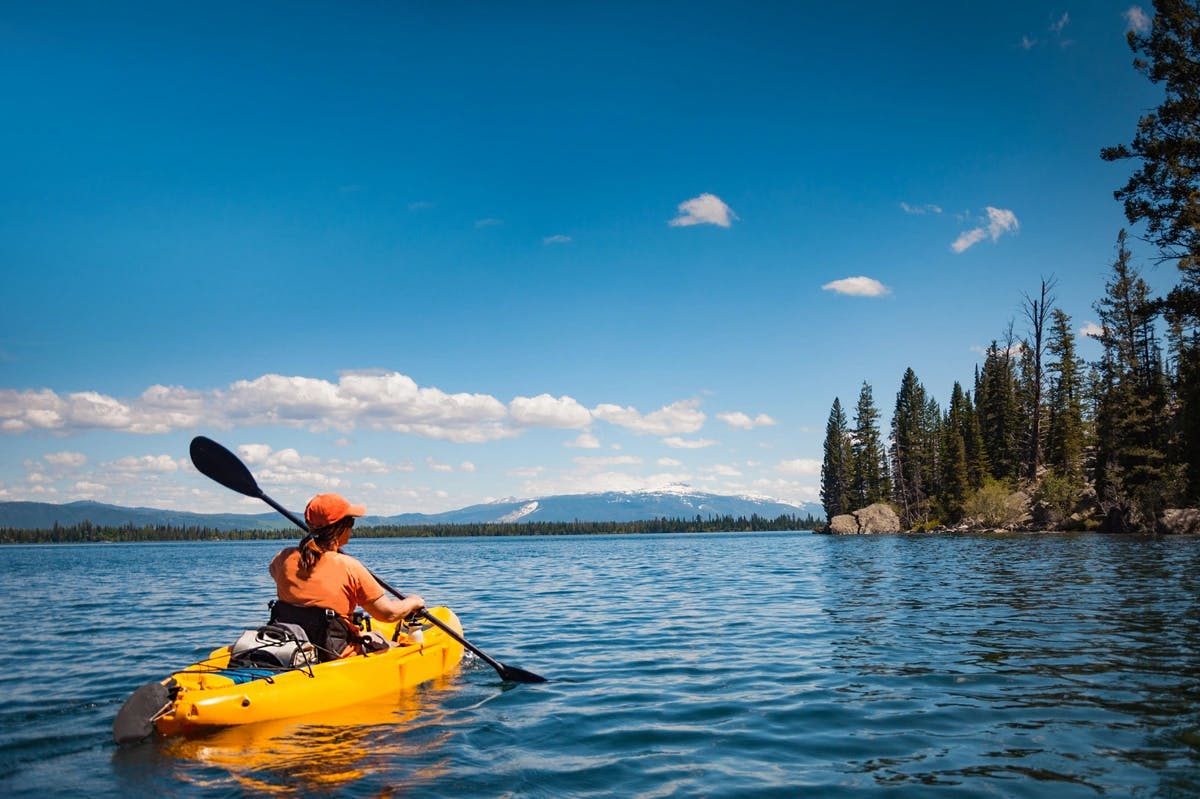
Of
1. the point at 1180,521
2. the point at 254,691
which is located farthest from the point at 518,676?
the point at 1180,521

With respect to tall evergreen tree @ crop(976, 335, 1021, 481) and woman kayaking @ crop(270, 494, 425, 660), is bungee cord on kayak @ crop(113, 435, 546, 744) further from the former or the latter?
tall evergreen tree @ crop(976, 335, 1021, 481)

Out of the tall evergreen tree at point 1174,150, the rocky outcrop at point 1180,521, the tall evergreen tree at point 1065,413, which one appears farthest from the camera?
the tall evergreen tree at point 1065,413

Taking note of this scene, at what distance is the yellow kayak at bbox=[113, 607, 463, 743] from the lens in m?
7.13

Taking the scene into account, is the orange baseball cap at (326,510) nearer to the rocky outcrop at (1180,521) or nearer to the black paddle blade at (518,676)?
the black paddle blade at (518,676)

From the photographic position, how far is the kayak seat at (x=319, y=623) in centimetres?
864

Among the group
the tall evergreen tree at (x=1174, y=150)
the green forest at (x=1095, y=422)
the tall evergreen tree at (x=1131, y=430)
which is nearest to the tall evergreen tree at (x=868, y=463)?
the green forest at (x=1095, y=422)

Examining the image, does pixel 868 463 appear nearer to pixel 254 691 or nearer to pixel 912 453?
pixel 912 453

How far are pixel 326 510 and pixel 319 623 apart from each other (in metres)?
1.37

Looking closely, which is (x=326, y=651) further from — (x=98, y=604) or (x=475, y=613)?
(x=98, y=604)

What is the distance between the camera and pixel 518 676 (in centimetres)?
1034

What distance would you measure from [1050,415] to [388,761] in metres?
83.9

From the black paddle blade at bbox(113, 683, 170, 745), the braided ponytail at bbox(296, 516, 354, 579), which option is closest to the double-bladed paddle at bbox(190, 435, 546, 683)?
the braided ponytail at bbox(296, 516, 354, 579)

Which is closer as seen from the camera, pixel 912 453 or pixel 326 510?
pixel 326 510

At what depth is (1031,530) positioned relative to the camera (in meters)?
59.2
